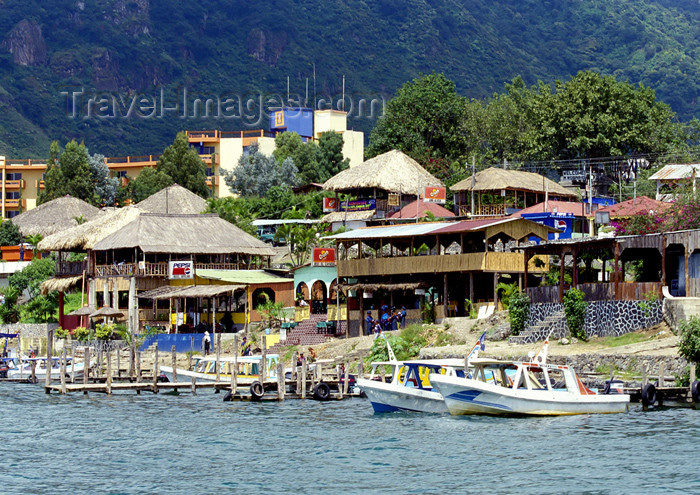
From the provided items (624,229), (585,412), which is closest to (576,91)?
(624,229)

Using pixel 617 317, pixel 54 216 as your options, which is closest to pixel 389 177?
pixel 54 216

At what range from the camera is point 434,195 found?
71188 mm

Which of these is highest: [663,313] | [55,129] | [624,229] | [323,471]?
[55,129]

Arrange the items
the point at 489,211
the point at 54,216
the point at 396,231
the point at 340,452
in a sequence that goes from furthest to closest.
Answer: the point at 54,216 → the point at 489,211 → the point at 396,231 → the point at 340,452

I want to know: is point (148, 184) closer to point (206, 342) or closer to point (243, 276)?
point (243, 276)

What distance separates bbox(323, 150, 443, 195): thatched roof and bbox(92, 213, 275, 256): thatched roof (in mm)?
9728

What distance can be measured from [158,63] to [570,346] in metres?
162

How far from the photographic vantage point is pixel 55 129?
171625 millimetres

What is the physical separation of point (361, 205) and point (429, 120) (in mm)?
15225

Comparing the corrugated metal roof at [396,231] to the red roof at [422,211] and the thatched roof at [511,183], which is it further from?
the thatched roof at [511,183]

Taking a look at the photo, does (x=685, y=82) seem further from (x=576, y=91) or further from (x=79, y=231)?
(x=79, y=231)

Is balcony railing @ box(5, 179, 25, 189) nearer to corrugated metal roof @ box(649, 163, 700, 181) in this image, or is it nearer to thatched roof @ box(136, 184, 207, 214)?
thatched roof @ box(136, 184, 207, 214)

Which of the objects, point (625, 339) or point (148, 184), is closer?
point (625, 339)

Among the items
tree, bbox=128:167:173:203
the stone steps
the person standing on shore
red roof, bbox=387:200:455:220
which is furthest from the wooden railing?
tree, bbox=128:167:173:203
